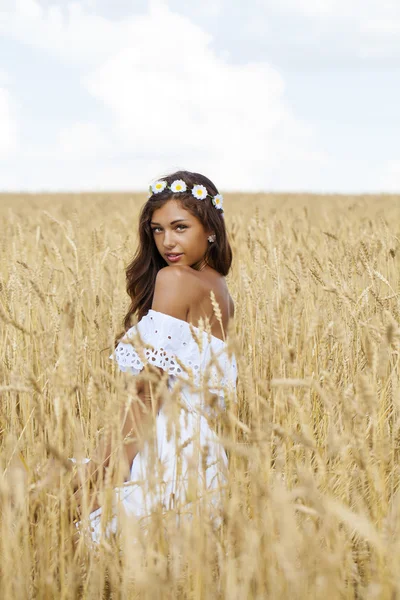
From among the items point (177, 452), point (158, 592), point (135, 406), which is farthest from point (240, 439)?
point (158, 592)

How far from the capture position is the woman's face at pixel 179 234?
74.4 inches

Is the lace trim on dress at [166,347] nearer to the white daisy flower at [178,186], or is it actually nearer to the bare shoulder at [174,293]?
the bare shoulder at [174,293]

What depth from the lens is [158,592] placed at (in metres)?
0.94

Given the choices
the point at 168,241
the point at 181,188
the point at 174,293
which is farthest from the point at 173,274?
the point at 181,188

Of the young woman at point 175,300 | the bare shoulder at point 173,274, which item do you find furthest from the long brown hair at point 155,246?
the bare shoulder at point 173,274

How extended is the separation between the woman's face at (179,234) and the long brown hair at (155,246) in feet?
0.07

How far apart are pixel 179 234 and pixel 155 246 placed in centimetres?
17

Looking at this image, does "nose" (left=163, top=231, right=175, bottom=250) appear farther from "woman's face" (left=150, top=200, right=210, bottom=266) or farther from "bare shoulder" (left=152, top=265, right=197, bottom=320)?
"bare shoulder" (left=152, top=265, right=197, bottom=320)

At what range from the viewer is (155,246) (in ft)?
6.73

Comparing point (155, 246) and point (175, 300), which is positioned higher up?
point (155, 246)

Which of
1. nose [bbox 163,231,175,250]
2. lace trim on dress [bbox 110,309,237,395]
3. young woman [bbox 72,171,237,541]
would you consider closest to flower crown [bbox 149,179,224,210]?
young woman [bbox 72,171,237,541]

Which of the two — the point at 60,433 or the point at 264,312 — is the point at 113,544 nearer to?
the point at 60,433

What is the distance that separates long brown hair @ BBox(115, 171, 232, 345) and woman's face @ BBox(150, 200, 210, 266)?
0.07 feet

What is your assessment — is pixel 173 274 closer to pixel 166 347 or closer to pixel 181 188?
pixel 166 347
